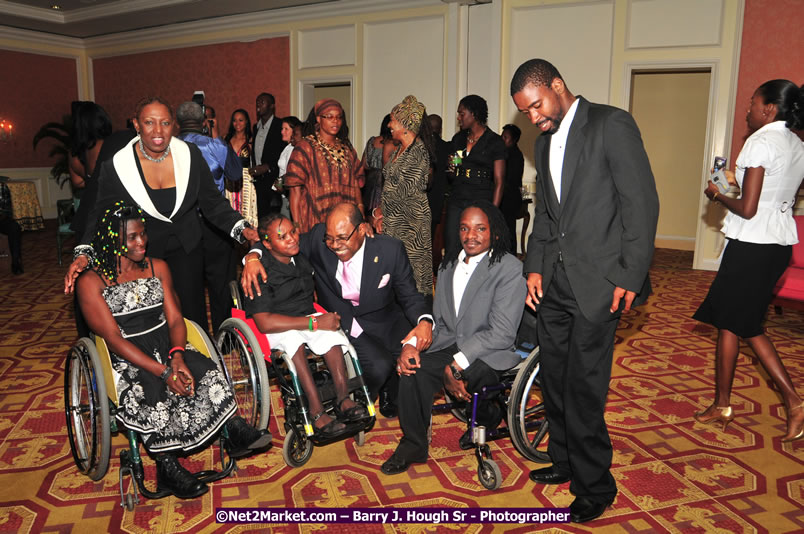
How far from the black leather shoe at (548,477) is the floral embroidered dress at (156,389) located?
137 cm

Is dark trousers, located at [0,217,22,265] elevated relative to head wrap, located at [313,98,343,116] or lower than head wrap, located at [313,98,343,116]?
lower

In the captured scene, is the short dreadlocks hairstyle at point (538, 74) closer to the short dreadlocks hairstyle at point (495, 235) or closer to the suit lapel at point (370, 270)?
the short dreadlocks hairstyle at point (495, 235)

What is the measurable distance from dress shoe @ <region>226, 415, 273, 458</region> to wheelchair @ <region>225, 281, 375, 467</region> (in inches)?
2.9

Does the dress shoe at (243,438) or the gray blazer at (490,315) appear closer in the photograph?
the dress shoe at (243,438)

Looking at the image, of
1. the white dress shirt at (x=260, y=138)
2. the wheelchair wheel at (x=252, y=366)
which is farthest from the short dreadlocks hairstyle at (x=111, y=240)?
the white dress shirt at (x=260, y=138)

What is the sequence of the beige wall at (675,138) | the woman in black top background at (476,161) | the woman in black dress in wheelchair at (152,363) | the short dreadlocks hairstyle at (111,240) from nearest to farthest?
the woman in black dress in wheelchair at (152,363)
the short dreadlocks hairstyle at (111,240)
the woman in black top background at (476,161)
the beige wall at (675,138)

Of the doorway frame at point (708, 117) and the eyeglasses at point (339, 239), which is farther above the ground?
the doorway frame at point (708, 117)

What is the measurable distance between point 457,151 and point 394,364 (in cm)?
244

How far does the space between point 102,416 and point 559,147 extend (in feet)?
6.74

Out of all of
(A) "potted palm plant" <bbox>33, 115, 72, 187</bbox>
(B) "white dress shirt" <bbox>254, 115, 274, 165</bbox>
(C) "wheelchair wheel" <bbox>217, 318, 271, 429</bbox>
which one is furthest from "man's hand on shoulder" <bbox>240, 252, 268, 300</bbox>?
(A) "potted palm plant" <bbox>33, 115, 72, 187</bbox>

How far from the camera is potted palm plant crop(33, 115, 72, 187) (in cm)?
1210

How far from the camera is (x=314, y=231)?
332cm

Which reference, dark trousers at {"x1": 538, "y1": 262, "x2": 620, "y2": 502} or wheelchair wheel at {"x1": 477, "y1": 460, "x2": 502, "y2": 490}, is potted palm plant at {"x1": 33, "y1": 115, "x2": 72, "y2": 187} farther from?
dark trousers at {"x1": 538, "y1": 262, "x2": 620, "y2": 502}

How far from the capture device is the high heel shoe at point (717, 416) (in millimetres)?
3398
